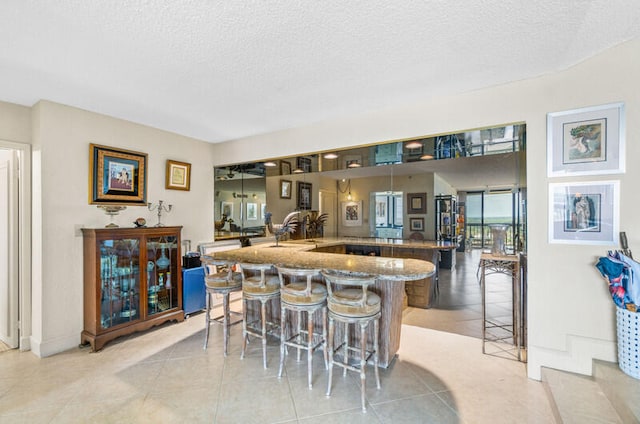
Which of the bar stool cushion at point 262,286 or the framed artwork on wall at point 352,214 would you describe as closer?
the bar stool cushion at point 262,286

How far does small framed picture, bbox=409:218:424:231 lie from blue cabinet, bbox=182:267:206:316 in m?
2.90

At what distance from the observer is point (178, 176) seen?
408 cm

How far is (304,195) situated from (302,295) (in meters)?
1.83

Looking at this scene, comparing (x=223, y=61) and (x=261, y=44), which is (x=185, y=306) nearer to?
(x=223, y=61)

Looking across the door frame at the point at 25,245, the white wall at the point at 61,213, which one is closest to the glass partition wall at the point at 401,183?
the white wall at the point at 61,213

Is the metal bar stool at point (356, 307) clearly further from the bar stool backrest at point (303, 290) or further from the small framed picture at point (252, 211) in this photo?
the small framed picture at point (252, 211)

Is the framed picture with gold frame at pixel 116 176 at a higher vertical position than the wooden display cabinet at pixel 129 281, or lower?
higher

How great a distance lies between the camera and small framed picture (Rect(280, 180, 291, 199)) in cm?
411

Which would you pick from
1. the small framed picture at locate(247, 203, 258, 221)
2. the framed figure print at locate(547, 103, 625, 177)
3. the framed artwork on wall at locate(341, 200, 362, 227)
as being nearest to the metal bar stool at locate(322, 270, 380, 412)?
the framed artwork on wall at locate(341, 200, 362, 227)

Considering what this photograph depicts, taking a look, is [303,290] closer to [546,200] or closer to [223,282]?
[223,282]

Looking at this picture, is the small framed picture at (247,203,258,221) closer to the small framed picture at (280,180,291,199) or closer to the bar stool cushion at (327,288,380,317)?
the small framed picture at (280,180,291,199)

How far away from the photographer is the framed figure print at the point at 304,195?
3883 mm

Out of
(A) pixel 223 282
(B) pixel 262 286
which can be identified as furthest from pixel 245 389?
(A) pixel 223 282

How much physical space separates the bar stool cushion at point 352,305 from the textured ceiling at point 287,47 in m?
1.81
